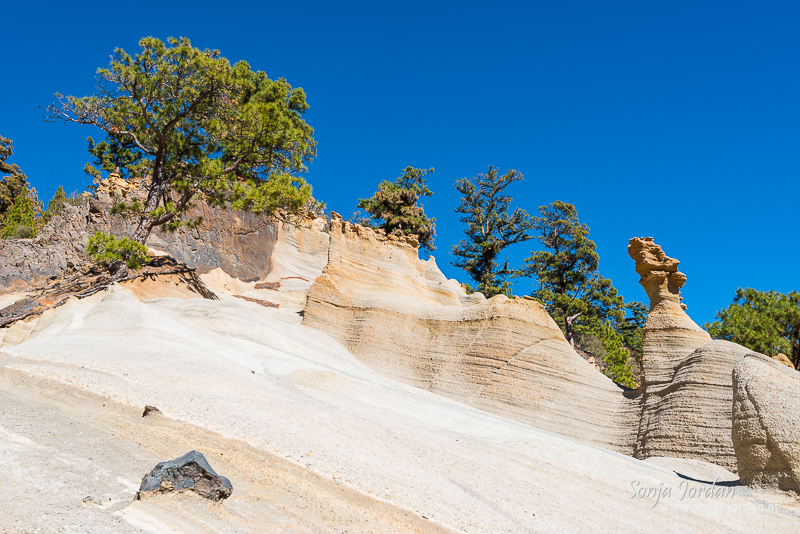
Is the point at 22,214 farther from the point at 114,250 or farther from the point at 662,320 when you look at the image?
the point at 662,320

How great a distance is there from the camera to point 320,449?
6.54 m

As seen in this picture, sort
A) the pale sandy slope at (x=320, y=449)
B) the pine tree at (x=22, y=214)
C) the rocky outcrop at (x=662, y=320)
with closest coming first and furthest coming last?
the pale sandy slope at (x=320, y=449), the rocky outcrop at (x=662, y=320), the pine tree at (x=22, y=214)

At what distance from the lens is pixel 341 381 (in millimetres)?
11484

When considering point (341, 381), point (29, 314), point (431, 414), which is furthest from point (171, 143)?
point (431, 414)

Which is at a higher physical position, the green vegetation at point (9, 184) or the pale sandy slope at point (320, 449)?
the green vegetation at point (9, 184)

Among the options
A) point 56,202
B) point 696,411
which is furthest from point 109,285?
point 56,202

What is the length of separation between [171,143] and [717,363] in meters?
22.2

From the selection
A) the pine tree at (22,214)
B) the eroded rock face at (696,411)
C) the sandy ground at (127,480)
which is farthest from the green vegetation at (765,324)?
the pine tree at (22,214)

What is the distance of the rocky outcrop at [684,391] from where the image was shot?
1270cm

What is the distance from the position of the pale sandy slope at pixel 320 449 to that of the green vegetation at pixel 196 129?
1059 centimetres

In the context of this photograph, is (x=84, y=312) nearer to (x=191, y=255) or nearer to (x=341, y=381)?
(x=341, y=381)

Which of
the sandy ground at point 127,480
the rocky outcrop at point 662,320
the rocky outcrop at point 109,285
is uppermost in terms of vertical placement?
the rocky outcrop at point 662,320

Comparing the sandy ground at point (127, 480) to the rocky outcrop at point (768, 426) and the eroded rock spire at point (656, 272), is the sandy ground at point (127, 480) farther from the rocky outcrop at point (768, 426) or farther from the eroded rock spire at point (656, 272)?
the eroded rock spire at point (656, 272)

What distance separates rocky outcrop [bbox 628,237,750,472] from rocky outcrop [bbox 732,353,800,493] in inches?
149
